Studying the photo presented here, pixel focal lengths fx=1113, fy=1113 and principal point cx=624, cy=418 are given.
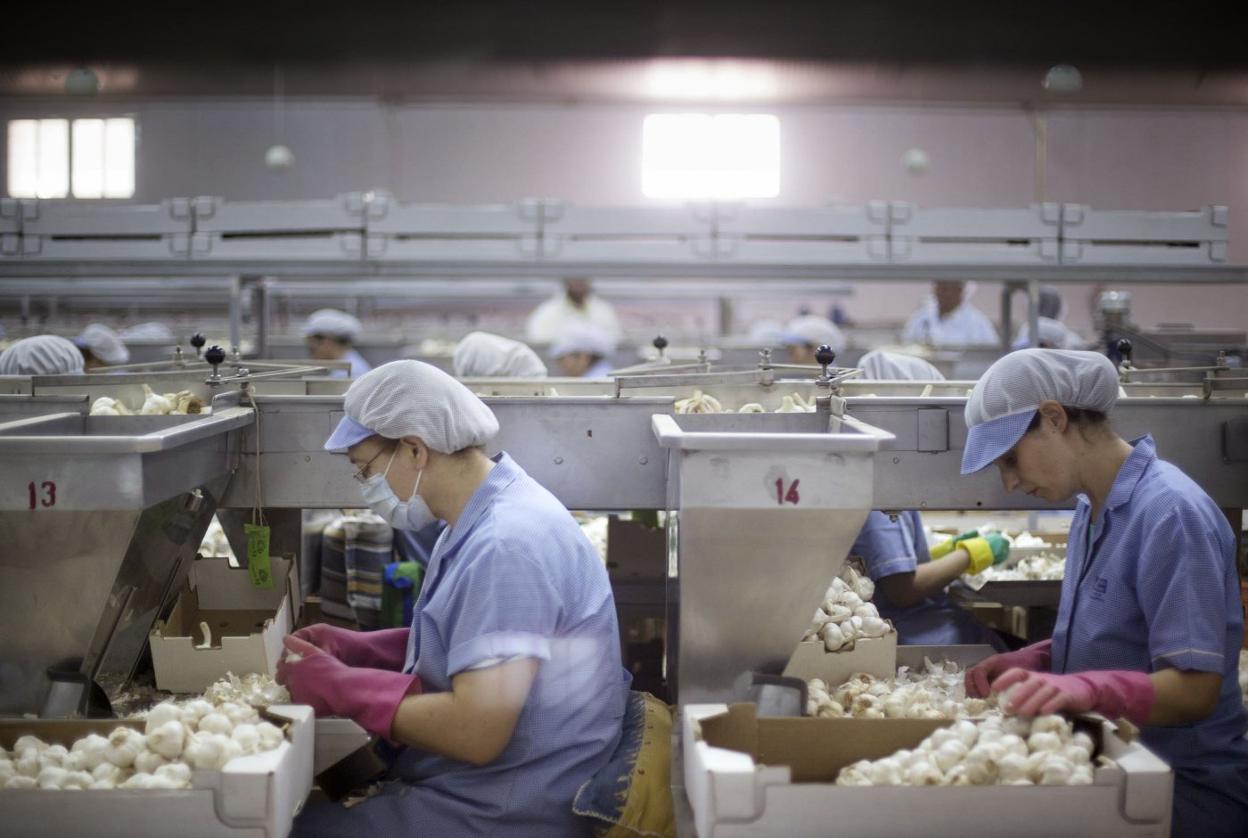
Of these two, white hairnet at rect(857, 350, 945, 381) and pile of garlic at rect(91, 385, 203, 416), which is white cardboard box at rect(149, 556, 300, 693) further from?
white hairnet at rect(857, 350, 945, 381)

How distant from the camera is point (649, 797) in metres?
2.09

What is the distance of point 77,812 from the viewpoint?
1.69 meters

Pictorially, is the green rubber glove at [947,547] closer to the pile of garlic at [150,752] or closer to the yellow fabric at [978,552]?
the yellow fabric at [978,552]

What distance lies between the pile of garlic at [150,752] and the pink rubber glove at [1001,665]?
4.29ft


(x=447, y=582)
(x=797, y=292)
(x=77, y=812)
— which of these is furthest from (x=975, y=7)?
(x=77, y=812)

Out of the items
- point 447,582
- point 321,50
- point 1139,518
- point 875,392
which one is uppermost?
point 321,50

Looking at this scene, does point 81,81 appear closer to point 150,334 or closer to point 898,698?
point 150,334

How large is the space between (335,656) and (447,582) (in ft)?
1.25

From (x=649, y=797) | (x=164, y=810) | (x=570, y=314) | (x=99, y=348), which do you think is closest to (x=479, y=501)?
(x=649, y=797)

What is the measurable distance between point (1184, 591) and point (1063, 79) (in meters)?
5.21

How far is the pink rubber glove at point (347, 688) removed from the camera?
1964 mm

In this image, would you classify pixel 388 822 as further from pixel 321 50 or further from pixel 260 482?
pixel 321 50

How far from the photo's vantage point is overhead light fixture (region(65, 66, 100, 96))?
6.60 meters

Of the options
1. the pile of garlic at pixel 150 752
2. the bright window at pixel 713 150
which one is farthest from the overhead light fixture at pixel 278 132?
the pile of garlic at pixel 150 752
